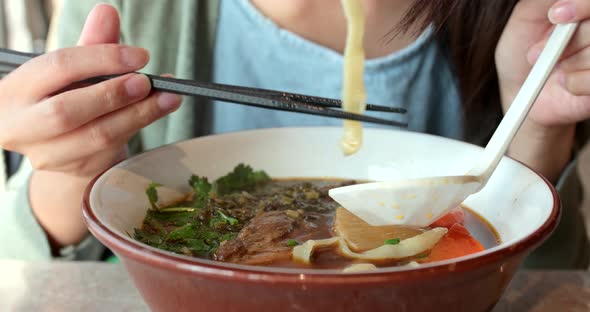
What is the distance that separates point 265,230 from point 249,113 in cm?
94

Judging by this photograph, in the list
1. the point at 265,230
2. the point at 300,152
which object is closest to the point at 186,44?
the point at 300,152

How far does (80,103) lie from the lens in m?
0.94

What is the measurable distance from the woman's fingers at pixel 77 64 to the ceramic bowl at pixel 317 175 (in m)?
0.16

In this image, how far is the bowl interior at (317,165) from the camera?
2.91ft

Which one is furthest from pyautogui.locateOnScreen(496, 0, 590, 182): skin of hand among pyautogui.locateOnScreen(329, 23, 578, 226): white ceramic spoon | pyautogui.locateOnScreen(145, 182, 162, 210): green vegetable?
pyautogui.locateOnScreen(145, 182, 162, 210): green vegetable

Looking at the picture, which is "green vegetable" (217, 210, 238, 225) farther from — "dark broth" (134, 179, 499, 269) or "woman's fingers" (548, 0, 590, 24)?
"woman's fingers" (548, 0, 590, 24)

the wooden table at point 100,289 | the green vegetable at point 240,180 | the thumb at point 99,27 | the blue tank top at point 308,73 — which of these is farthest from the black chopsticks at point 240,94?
the blue tank top at point 308,73

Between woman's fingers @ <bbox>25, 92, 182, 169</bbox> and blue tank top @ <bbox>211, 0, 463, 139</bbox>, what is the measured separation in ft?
2.15

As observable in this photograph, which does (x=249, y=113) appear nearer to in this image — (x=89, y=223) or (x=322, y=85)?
(x=322, y=85)

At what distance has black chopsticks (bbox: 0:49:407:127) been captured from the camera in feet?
2.95

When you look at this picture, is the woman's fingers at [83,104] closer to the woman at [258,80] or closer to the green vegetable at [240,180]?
the woman at [258,80]

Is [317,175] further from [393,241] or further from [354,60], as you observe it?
[393,241]

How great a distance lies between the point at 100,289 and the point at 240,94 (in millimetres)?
429

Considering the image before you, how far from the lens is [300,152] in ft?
4.01
